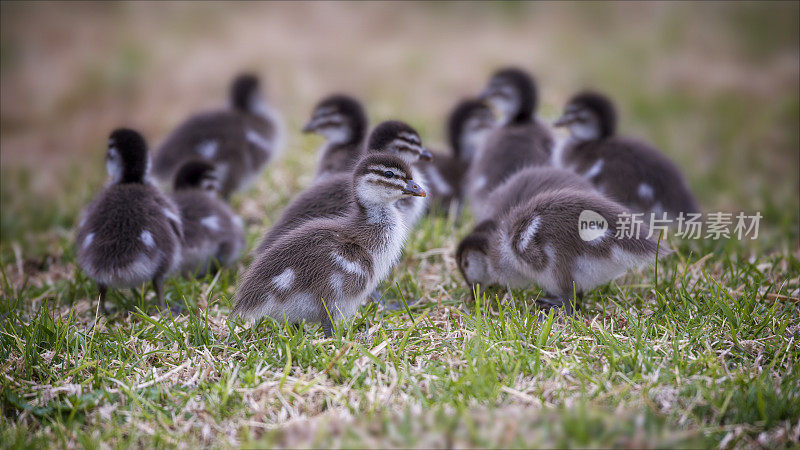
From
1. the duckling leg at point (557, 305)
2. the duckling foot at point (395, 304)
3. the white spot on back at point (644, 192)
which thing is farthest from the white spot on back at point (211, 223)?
the white spot on back at point (644, 192)

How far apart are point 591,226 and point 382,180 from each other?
1.21 metres

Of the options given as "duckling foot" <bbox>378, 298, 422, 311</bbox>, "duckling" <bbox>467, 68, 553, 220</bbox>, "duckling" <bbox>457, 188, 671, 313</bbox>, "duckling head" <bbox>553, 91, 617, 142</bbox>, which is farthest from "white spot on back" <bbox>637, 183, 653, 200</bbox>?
"duckling foot" <bbox>378, 298, 422, 311</bbox>

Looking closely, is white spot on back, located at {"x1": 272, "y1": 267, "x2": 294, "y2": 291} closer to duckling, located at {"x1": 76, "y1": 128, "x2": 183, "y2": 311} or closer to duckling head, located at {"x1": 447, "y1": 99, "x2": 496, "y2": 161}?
duckling, located at {"x1": 76, "y1": 128, "x2": 183, "y2": 311}

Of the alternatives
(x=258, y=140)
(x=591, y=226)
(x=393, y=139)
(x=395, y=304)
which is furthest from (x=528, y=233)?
(x=258, y=140)

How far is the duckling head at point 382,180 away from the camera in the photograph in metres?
3.80

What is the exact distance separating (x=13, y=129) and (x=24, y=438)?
25.5 ft

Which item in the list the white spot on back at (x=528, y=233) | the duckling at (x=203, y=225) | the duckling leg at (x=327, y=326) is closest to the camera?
the duckling leg at (x=327, y=326)

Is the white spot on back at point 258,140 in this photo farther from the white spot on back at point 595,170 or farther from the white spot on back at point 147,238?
the white spot on back at point 595,170

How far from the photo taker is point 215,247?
4.89 metres

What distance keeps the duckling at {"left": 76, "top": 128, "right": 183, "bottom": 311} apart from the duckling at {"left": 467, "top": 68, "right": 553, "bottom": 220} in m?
2.30

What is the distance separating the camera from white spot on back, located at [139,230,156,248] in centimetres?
413

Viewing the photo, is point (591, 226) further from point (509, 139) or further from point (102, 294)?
point (102, 294)

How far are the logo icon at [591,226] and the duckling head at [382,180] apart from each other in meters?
0.91

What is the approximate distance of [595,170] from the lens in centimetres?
528
